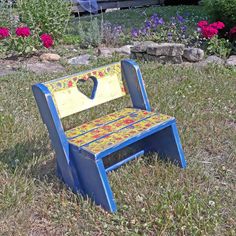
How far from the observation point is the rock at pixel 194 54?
5625mm

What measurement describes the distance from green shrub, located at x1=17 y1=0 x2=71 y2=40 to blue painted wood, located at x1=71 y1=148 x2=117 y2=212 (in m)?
4.68

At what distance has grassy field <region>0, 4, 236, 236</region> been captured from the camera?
2311 mm

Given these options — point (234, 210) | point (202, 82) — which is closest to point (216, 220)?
point (234, 210)

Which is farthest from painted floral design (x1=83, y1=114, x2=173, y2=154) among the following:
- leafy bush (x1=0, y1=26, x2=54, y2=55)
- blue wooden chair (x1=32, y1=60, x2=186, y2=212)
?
leafy bush (x1=0, y1=26, x2=54, y2=55)

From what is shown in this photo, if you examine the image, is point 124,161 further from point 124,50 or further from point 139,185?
point 124,50

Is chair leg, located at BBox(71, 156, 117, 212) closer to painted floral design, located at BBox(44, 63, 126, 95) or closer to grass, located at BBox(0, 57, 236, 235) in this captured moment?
grass, located at BBox(0, 57, 236, 235)

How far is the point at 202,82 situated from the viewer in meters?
4.59

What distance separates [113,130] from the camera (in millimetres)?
2574

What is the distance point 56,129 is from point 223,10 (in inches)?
179

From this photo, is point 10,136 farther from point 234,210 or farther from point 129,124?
point 234,210

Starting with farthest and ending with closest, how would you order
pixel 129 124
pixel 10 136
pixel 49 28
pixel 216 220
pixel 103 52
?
pixel 49 28 → pixel 103 52 → pixel 10 136 → pixel 129 124 → pixel 216 220

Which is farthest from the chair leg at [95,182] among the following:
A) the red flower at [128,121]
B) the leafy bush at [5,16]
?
the leafy bush at [5,16]

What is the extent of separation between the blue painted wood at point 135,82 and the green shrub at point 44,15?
14.0 ft

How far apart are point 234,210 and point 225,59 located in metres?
3.55
